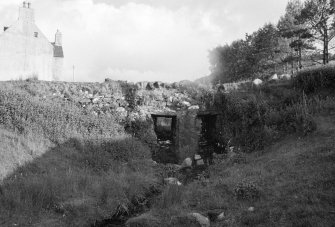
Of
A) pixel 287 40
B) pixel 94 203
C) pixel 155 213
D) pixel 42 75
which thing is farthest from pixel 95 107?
pixel 287 40

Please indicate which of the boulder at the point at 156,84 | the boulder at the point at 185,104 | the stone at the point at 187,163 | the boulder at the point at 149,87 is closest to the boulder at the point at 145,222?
the stone at the point at 187,163

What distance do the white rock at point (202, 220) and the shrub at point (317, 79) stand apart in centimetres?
1172

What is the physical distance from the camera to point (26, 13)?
29.5 meters

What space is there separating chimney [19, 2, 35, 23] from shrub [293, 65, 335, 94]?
82.5 ft

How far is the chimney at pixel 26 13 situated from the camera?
95.6ft

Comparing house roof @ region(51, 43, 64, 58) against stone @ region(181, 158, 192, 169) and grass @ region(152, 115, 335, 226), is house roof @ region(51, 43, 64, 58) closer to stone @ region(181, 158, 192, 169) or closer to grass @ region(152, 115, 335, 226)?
stone @ region(181, 158, 192, 169)

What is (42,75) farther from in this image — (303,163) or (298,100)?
(303,163)

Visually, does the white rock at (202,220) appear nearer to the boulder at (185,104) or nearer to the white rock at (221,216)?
the white rock at (221,216)

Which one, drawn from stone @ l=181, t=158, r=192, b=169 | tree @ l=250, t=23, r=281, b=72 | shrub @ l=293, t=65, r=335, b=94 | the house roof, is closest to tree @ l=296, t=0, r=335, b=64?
tree @ l=250, t=23, r=281, b=72

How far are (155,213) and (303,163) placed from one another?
4.80 meters

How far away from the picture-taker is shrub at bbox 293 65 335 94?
1598 centimetres

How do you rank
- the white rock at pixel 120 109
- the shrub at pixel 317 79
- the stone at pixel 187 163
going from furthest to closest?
1. the shrub at pixel 317 79
2. the white rock at pixel 120 109
3. the stone at pixel 187 163

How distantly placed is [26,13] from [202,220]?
29.5 m

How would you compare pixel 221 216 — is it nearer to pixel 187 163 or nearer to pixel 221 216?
pixel 221 216
